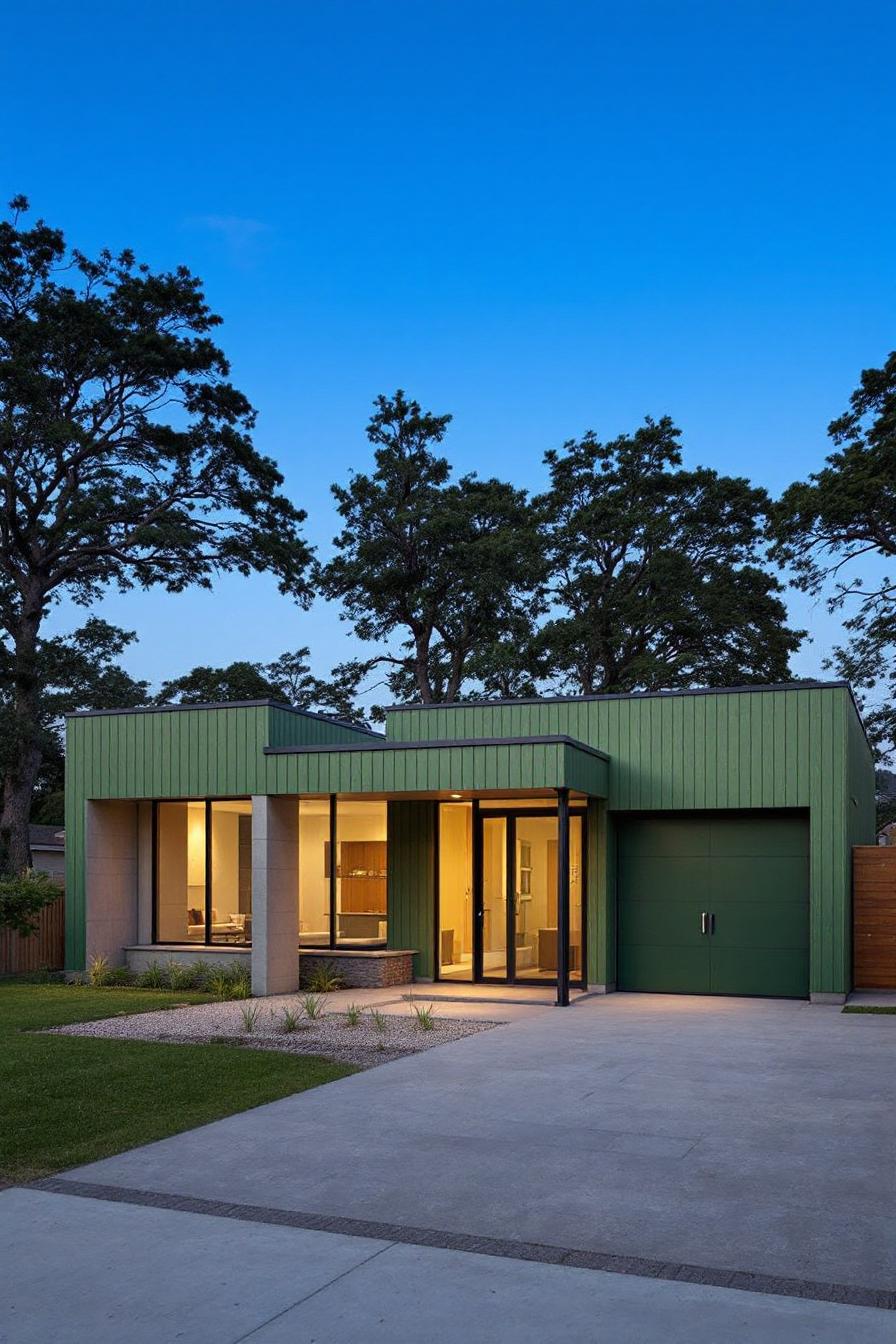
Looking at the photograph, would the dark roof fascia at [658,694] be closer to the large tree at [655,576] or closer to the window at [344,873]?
the window at [344,873]

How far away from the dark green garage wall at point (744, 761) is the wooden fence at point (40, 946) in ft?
25.6

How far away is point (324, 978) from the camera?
16.0 meters

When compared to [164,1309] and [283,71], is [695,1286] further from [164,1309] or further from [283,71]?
[283,71]

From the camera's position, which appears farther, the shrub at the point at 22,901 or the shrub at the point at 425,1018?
the shrub at the point at 22,901

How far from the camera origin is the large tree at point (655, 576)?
2927 cm

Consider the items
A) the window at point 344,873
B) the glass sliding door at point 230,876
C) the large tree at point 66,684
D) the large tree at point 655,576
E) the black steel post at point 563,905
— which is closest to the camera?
the black steel post at point 563,905

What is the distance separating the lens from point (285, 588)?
29.9 m

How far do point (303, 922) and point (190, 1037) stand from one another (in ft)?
20.5

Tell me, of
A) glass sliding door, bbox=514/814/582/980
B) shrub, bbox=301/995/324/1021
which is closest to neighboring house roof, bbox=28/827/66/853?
glass sliding door, bbox=514/814/582/980

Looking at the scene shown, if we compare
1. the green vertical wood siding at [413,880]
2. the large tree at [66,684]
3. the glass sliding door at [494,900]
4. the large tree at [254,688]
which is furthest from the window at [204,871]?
the large tree at [254,688]

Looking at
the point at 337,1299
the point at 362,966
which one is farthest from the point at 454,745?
the point at 337,1299

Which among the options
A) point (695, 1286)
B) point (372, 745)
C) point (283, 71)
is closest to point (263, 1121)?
point (695, 1286)

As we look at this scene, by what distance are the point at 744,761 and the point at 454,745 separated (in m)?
3.86

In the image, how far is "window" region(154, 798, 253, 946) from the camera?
1738 cm
